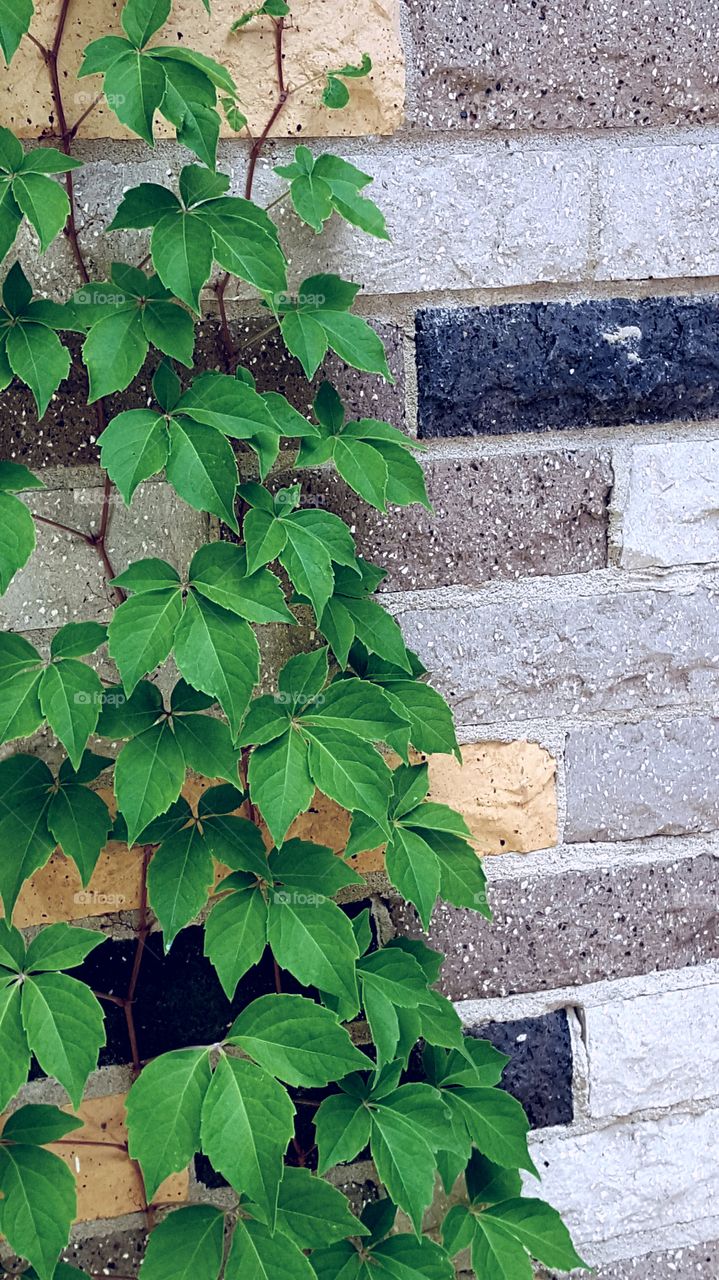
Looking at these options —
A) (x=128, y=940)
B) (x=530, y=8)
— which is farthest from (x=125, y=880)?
(x=530, y=8)

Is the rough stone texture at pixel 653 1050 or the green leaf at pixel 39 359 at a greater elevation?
the green leaf at pixel 39 359

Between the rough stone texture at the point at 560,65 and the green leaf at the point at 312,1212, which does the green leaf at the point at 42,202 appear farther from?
the green leaf at the point at 312,1212

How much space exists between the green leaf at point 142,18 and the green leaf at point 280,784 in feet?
1.50

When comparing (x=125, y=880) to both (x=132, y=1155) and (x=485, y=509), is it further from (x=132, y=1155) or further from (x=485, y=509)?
(x=485, y=509)

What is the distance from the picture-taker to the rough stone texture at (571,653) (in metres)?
0.90

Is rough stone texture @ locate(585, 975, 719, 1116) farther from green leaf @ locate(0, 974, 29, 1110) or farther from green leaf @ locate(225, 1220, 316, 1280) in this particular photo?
green leaf @ locate(0, 974, 29, 1110)

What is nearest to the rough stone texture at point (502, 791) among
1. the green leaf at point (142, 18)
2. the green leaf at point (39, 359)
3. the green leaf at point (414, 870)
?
the green leaf at point (414, 870)

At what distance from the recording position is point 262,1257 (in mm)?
717

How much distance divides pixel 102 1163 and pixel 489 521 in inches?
24.2

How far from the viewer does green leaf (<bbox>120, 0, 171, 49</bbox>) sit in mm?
667

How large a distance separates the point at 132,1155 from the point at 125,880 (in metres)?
0.23

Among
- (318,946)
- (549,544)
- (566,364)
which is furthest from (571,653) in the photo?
(318,946)

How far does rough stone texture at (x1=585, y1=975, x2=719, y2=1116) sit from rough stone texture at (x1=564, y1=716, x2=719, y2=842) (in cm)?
16

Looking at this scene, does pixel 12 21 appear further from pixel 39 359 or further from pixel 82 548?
pixel 82 548
